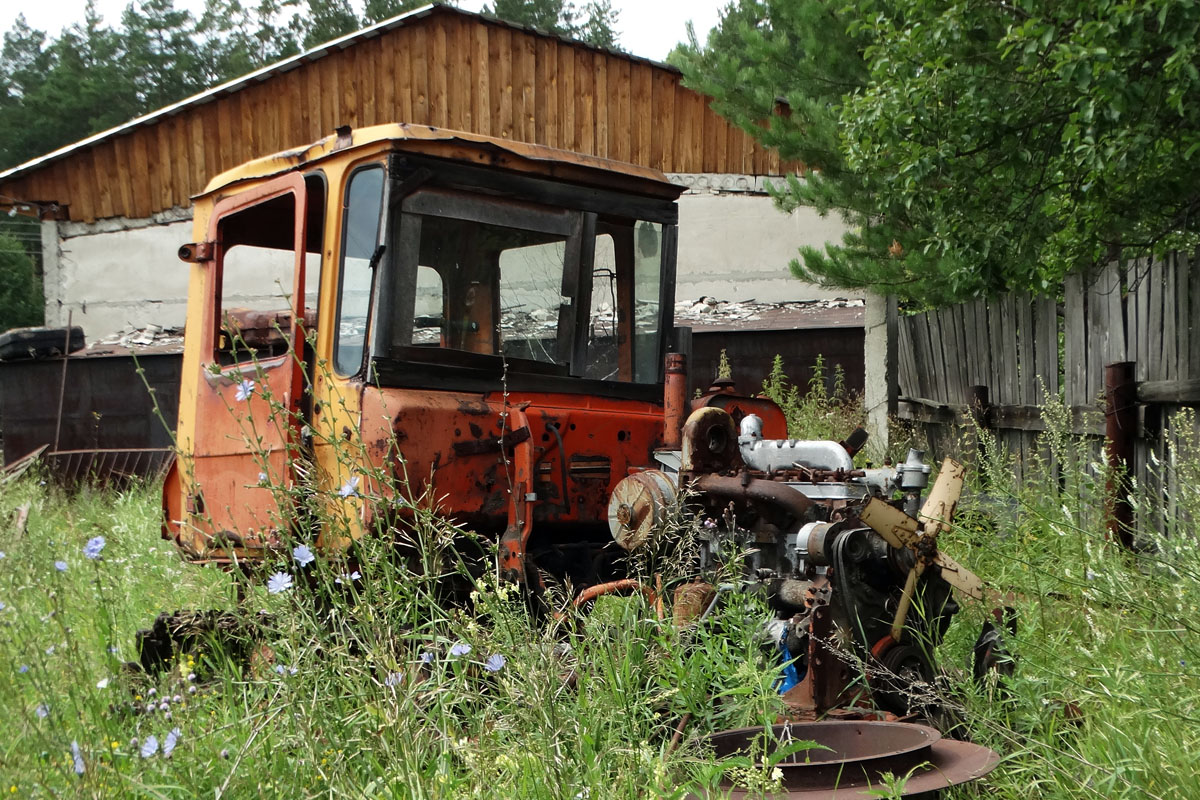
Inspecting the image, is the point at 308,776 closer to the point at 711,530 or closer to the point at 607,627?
the point at 607,627

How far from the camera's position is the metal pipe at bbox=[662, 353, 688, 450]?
13.9ft

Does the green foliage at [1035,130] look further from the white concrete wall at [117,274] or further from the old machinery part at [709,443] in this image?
the white concrete wall at [117,274]

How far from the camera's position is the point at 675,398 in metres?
4.29

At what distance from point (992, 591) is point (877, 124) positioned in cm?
261

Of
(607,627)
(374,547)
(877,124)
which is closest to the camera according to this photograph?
(374,547)

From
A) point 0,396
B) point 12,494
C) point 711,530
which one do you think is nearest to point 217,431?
point 711,530

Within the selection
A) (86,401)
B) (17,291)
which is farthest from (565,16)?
(86,401)

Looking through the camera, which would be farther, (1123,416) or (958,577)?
(1123,416)

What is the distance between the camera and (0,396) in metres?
12.7

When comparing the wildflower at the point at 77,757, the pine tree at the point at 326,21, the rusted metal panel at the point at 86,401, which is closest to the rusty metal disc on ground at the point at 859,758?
the wildflower at the point at 77,757

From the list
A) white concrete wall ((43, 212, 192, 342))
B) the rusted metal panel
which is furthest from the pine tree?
the rusted metal panel

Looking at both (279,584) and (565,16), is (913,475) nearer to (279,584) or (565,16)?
(279,584)

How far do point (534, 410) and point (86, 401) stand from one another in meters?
9.93

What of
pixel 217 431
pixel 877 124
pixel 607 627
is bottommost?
pixel 607 627
